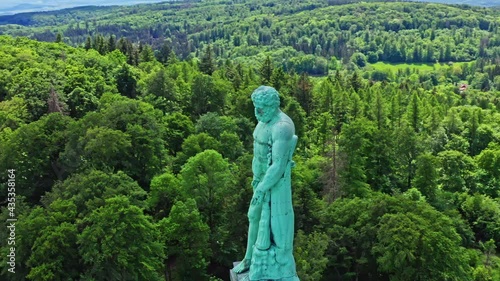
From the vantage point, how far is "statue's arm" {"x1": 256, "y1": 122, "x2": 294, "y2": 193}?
552 inches

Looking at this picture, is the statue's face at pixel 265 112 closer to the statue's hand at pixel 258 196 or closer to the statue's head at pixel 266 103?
the statue's head at pixel 266 103

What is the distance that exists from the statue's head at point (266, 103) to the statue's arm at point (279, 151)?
0.45m

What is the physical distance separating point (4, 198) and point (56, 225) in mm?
13679

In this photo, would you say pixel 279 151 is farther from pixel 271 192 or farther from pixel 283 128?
pixel 271 192

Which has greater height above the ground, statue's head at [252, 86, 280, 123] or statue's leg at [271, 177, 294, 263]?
statue's head at [252, 86, 280, 123]

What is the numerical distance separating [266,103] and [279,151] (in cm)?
142

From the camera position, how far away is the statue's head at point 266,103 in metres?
14.3

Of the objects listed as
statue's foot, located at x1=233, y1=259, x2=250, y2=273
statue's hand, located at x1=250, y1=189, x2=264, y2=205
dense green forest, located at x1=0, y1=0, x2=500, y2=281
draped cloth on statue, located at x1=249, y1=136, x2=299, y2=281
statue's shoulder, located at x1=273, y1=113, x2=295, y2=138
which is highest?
statue's shoulder, located at x1=273, y1=113, x2=295, y2=138

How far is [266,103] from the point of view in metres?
14.3

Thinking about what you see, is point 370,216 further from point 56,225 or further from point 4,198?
point 4,198

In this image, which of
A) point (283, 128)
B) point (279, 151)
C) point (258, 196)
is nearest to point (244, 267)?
point (258, 196)

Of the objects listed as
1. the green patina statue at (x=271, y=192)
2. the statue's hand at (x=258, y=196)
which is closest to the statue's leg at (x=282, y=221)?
the green patina statue at (x=271, y=192)

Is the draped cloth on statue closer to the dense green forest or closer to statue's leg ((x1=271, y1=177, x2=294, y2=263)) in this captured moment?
statue's leg ((x1=271, y1=177, x2=294, y2=263))

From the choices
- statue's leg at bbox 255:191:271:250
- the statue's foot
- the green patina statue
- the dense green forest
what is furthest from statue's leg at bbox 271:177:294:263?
the dense green forest
